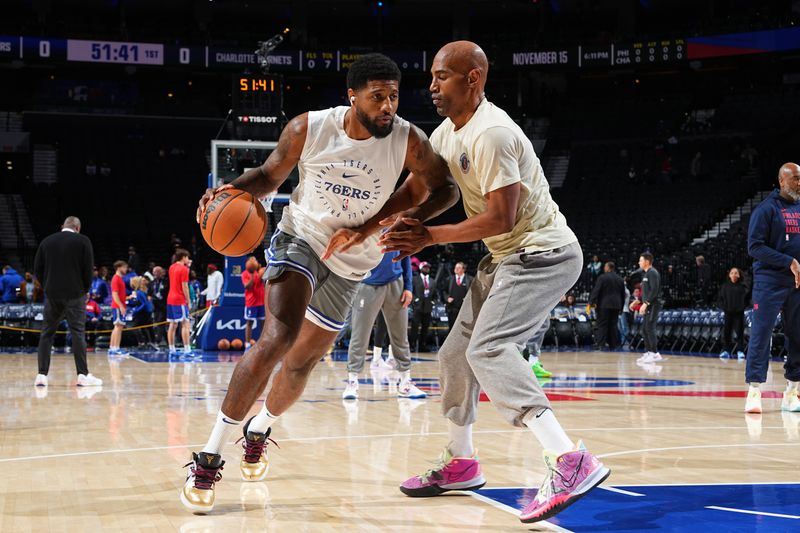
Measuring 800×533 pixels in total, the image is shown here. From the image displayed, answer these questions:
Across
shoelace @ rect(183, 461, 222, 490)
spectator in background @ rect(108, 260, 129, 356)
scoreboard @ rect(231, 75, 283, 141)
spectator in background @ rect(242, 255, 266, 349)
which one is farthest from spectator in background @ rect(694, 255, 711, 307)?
shoelace @ rect(183, 461, 222, 490)

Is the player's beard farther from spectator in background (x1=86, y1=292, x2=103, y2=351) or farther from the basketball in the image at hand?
spectator in background (x1=86, y1=292, x2=103, y2=351)

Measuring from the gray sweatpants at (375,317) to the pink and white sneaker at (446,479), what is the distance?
4.58m

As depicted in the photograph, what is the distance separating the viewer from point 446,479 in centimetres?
416

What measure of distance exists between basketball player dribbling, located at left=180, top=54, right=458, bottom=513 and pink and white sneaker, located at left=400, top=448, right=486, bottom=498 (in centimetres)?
76

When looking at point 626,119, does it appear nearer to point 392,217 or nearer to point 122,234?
point 122,234

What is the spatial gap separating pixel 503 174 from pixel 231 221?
123 centimetres

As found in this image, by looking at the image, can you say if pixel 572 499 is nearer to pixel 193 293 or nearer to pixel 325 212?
pixel 325 212

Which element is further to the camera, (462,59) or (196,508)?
(462,59)

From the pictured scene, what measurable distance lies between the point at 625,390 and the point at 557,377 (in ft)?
5.99

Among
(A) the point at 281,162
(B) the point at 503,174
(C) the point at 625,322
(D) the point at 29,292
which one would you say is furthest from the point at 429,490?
(D) the point at 29,292

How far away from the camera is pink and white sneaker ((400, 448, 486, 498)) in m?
4.16

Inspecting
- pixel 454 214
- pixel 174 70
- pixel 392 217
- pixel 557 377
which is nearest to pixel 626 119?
pixel 454 214

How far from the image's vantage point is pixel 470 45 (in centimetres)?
402

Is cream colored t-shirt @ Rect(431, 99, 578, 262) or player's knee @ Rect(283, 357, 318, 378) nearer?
cream colored t-shirt @ Rect(431, 99, 578, 262)
